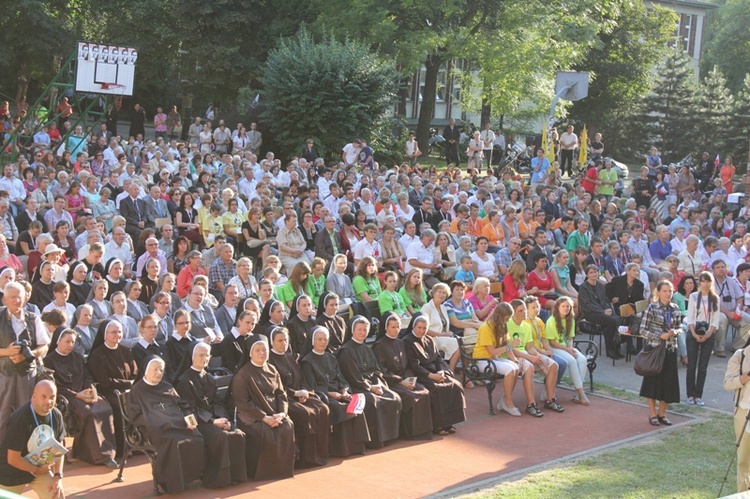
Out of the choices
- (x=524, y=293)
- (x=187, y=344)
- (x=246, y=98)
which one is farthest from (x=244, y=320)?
(x=246, y=98)

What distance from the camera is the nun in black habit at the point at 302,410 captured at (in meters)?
10.0

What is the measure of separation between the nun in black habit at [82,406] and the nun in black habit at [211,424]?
2.83 feet

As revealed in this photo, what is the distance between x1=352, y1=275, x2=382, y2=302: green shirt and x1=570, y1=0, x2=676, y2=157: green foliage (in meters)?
30.2

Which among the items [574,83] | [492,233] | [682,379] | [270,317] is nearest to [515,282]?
[682,379]

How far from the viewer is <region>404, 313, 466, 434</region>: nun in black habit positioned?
1129 cm

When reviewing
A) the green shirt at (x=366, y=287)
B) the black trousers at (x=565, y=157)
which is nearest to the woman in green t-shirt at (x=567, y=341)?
the green shirt at (x=366, y=287)

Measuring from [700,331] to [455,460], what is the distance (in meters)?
4.13

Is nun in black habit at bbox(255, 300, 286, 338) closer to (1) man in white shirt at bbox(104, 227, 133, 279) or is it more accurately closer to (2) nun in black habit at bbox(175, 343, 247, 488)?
(2) nun in black habit at bbox(175, 343, 247, 488)

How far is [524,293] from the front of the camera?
14.7 meters

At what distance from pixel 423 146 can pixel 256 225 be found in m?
16.8

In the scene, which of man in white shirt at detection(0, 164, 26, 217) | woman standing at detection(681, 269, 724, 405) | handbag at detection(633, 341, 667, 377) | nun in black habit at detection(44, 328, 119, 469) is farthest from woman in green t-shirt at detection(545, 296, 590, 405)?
man in white shirt at detection(0, 164, 26, 217)

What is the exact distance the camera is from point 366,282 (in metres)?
13.8

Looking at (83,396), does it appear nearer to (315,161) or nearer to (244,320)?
(244,320)

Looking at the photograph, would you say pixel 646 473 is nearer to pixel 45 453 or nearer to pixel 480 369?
pixel 480 369
